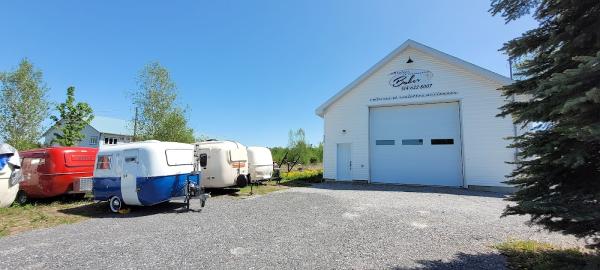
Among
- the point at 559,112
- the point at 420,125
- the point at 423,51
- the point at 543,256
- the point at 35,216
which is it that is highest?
the point at 423,51

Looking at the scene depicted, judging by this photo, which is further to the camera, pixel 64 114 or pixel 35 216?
pixel 64 114

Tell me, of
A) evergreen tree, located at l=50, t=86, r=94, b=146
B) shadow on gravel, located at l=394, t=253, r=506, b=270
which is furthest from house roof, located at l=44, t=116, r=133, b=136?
shadow on gravel, located at l=394, t=253, r=506, b=270

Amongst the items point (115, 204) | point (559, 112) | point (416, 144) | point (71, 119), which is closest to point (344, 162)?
point (416, 144)

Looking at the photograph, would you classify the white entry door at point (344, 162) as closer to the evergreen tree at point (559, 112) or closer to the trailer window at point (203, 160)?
the trailer window at point (203, 160)

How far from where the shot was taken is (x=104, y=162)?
1049cm

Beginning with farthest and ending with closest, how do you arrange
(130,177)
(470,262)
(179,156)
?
(179,156) → (130,177) → (470,262)

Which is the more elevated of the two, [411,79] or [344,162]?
[411,79]

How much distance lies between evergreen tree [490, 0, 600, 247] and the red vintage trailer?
1344 cm

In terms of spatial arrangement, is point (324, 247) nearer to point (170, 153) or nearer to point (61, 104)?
point (170, 153)

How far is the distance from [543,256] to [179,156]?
9.48 metres

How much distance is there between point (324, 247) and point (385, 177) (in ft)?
40.7

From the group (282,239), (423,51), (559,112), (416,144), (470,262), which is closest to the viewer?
(559,112)

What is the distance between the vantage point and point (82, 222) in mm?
8891

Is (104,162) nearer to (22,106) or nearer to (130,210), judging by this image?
(130,210)
